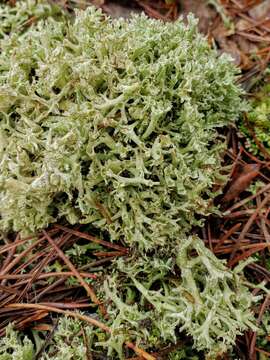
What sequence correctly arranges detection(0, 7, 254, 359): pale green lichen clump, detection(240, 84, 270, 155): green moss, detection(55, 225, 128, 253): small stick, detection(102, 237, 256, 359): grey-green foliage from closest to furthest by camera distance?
detection(102, 237, 256, 359): grey-green foliage < detection(0, 7, 254, 359): pale green lichen clump < detection(55, 225, 128, 253): small stick < detection(240, 84, 270, 155): green moss

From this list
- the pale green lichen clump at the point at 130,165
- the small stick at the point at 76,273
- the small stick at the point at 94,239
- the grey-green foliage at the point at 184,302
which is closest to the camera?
the grey-green foliage at the point at 184,302

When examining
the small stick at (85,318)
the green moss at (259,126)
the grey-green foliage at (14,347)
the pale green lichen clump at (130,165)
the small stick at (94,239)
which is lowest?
the grey-green foliage at (14,347)

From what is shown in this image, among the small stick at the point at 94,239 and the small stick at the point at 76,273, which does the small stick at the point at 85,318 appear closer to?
the small stick at the point at 76,273

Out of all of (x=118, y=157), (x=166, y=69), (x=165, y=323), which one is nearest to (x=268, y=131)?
(x=166, y=69)

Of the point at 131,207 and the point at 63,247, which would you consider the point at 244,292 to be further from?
the point at 63,247

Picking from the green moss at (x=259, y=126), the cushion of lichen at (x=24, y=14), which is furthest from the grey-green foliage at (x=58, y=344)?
the cushion of lichen at (x=24, y=14)

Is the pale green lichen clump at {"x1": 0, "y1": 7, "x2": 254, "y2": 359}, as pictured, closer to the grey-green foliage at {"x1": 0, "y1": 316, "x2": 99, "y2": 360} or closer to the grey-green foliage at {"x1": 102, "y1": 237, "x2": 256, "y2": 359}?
the grey-green foliage at {"x1": 102, "y1": 237, "x2": 256, "y2": 359}

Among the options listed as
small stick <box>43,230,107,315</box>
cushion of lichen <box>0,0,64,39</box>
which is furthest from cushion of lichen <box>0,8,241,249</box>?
cushion of lichen <box>0,0,64,39</box>

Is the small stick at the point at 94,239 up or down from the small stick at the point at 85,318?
up
